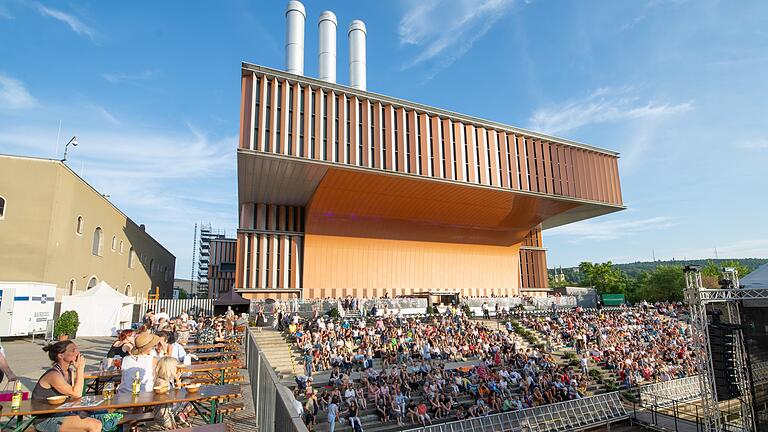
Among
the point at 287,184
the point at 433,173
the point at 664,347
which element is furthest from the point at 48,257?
the point at 664,347

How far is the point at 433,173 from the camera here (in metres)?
26.7

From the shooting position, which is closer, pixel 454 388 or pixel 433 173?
pixel 454 388

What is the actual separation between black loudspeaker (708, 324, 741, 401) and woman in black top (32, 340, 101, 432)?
13.5 m

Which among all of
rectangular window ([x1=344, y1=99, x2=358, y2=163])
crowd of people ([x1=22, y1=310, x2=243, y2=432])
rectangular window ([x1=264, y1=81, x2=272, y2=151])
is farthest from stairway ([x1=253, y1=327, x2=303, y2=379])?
rectangular window ([x1=344, y1=99, x2=358, y2=163])

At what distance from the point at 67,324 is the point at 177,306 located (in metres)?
9.94

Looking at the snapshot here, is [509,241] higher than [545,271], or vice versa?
[509,241]

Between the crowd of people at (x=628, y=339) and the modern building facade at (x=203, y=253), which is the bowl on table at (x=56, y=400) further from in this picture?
the modern building facade at (x=203, y=253)

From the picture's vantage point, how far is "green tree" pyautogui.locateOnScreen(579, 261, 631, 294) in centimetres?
6638

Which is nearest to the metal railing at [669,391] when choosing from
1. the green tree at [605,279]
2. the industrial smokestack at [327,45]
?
the industrial smokestack at [327,45]

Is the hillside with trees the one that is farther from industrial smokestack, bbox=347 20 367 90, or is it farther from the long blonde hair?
the long blonde hair

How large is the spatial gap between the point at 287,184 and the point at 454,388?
16.7 meters

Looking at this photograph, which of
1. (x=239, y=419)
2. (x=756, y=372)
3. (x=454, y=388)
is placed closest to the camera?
(x=239, y=419)

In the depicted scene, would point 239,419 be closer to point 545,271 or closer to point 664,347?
point 664,347

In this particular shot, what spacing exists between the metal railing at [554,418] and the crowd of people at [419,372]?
0.72 metres
